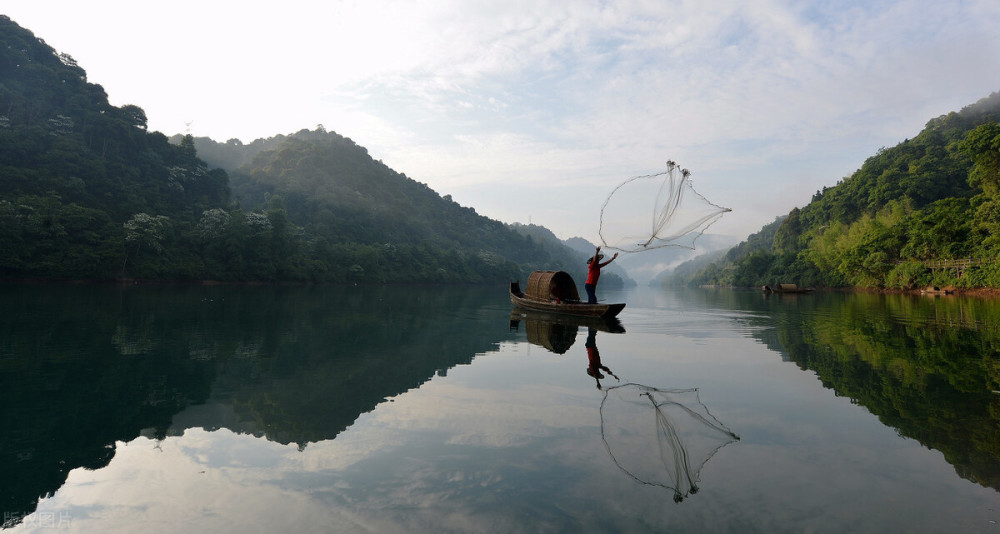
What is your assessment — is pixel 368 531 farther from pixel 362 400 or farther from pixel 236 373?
pixel 236 373

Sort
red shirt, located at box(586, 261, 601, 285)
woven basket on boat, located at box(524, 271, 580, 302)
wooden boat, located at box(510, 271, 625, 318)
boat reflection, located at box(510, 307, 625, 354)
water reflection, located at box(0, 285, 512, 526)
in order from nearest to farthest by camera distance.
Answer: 1. water reflection, located at box(0, 285, 512, 526)
2. boat reflection, located at box(510, 307, 625, 354)
3. red shirt, located at box(586, 261, 601, 285)
4. wooden boat, located at box(510, 271, 625, 318)
5. woven basket on boat, located at box(524, 271, 580, 302)

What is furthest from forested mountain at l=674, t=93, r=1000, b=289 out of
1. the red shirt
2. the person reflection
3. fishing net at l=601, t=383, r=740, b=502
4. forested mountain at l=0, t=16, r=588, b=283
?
forested mountain at l=0, t=16, r=588, b=283

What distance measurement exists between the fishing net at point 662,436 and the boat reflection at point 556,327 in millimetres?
6003

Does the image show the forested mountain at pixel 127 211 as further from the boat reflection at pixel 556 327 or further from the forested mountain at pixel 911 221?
the forested mountain at pixel 911 221

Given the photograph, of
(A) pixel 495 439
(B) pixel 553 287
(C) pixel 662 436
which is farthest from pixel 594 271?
(A) pixel 495 439

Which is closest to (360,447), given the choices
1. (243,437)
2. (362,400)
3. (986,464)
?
(243,437)

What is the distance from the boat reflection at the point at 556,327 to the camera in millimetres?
16672

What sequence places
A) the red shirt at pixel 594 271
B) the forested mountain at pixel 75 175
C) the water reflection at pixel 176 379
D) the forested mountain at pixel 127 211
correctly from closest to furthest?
the water reflection at pixel 176 379
the red shirt at pixel 594 271
the forested mountain at pixel 75 175
the forested mountain at pixel 127 211

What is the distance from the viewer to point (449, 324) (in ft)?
77.7

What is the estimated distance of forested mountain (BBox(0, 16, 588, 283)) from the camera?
4794 centimetres

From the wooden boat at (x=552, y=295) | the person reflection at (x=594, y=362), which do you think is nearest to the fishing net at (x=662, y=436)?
the person reflection at (x=594, y=362)

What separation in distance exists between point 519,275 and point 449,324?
12214cm

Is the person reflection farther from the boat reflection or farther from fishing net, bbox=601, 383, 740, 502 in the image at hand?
fishing net, bbox=601, 383, 740, 502

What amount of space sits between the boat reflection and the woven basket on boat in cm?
128
